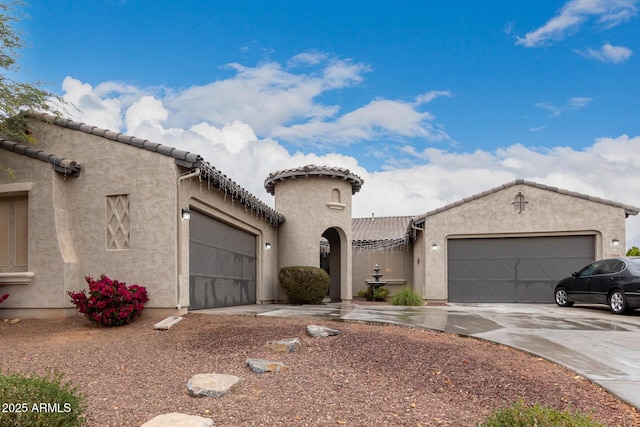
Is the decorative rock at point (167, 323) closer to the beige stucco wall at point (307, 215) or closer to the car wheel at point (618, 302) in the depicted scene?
the beige stucco wall at point (307, 215)

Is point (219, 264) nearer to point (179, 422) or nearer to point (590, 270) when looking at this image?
point (179, 422)

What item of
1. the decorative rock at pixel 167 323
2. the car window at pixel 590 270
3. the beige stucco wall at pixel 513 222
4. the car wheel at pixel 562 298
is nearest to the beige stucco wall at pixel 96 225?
the decorative rock at pixel 167 323

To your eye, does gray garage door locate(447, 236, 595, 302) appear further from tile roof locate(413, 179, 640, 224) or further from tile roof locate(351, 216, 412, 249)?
tile roof locate(351, 216, 412, 249)

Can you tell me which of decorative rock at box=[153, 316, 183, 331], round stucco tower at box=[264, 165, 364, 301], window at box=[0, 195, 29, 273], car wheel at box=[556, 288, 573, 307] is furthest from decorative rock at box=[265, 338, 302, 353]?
car wheel at box=[556, 288, 573, 307]

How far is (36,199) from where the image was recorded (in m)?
10.1

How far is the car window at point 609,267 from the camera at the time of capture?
12236 mm

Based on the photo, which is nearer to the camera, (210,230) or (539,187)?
(210,230)

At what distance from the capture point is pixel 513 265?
17.3 meters

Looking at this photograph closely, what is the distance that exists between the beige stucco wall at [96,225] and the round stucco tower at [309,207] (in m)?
7.13

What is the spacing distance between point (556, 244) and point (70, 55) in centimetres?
1654

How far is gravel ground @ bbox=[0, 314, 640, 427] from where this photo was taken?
404cm

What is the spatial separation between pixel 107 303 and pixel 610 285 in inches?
476

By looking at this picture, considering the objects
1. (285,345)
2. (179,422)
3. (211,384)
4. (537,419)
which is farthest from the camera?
(285,345)

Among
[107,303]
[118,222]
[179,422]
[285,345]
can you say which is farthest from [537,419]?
[118,222]
